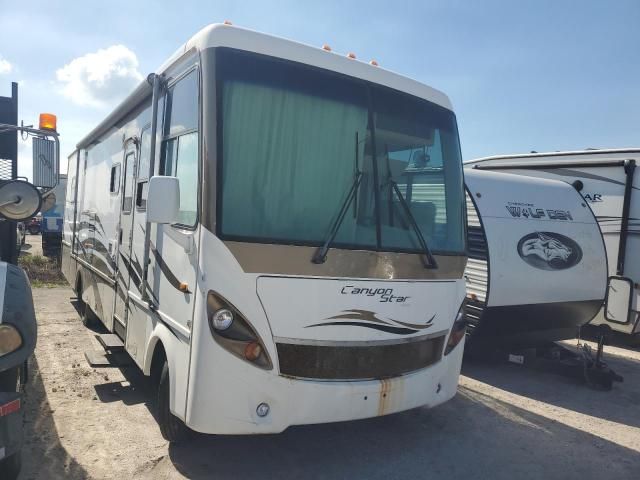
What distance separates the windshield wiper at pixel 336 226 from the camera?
3408 millimetres

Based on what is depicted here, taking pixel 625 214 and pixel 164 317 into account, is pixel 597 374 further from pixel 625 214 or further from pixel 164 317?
pixel 164 317

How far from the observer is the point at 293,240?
133 inches

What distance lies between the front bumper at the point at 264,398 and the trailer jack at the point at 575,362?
357 centimetres

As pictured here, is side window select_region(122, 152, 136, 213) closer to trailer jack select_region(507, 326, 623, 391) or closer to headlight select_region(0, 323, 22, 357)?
headlight select_region(0, 323, 22, 357)

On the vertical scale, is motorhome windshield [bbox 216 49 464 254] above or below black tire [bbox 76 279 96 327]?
above

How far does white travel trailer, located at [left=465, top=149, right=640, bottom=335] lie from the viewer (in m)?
7.31

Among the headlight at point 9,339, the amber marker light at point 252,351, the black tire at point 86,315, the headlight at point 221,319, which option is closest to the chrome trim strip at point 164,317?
the headlight at point 221,319

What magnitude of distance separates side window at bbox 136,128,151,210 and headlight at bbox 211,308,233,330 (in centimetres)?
166

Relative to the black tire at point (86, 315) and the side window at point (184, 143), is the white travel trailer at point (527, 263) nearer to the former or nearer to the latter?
the side window at point (184, 143)

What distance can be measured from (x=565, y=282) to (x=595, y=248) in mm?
720

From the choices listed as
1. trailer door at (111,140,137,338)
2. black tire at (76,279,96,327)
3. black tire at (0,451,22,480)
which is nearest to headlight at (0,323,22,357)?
black tire at (0,451,22,480)

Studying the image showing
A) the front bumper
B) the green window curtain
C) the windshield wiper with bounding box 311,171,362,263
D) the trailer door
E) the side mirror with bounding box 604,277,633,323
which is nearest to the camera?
the front bumper

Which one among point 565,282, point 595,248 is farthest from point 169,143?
point 595,248

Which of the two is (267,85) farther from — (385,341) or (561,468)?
(561,468)
